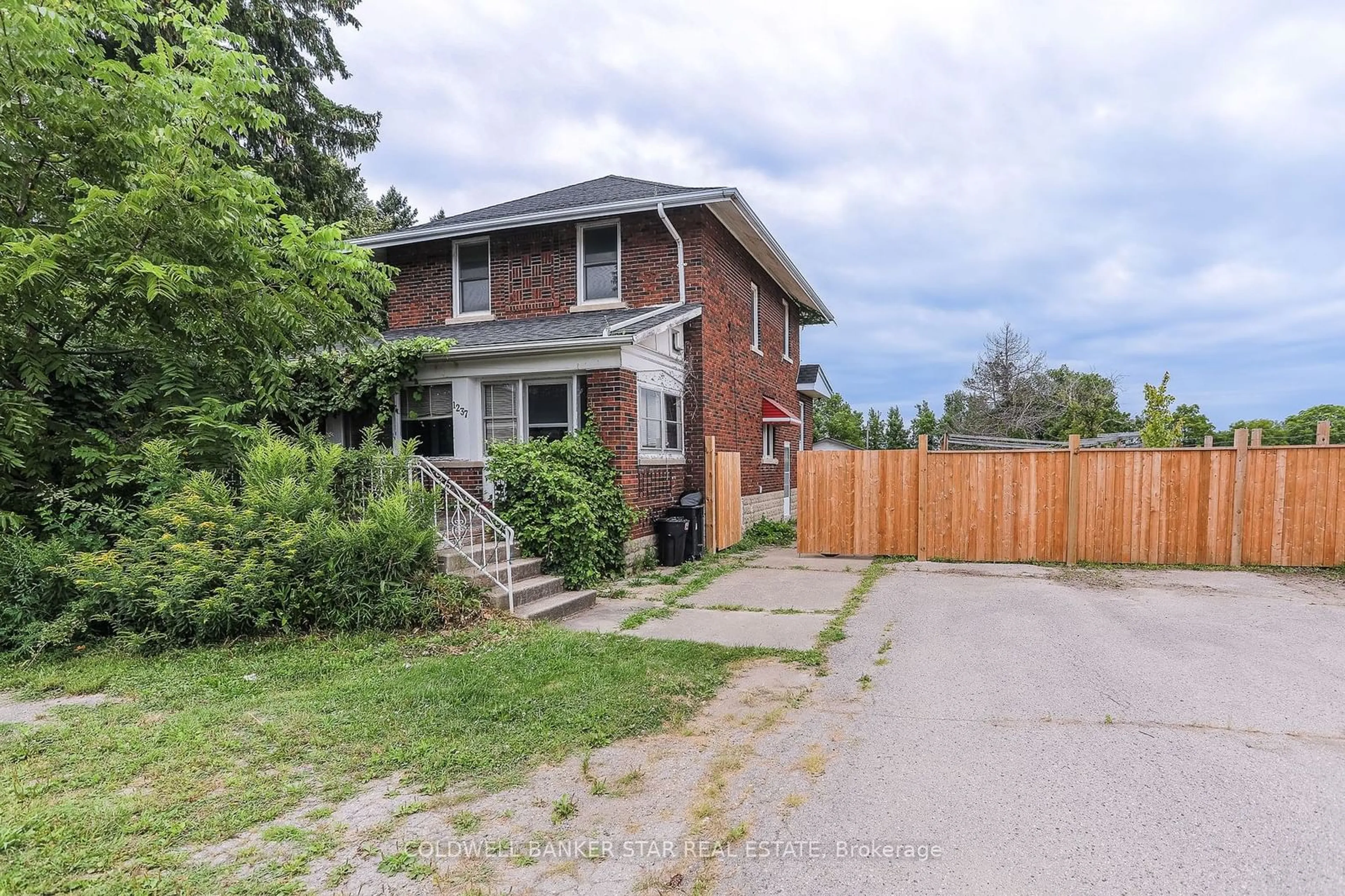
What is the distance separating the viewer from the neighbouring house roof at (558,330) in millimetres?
9305

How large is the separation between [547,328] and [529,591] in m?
4.86

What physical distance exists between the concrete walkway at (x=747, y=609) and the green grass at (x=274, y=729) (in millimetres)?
484

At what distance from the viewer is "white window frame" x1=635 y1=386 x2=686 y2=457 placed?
10.3 meters

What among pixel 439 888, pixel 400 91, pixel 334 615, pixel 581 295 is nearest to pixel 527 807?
pixel 439 888

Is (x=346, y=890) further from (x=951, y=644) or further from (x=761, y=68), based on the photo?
(x=761, y=68)

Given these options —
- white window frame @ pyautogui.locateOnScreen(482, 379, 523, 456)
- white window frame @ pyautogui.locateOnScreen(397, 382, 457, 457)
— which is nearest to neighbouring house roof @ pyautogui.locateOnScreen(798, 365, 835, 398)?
white window frame @ pyautogui.locateOnScreen(482, 379, 523, 456)

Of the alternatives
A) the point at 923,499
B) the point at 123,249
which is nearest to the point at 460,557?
the point at 123,249

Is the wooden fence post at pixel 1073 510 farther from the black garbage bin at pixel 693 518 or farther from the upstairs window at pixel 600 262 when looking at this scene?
the upstairs window at pixel 600 262

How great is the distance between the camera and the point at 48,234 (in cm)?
661

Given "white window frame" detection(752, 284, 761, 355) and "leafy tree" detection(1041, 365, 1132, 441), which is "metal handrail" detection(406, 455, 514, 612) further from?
"leafy tree" detection(1041, 365, 1132, 441)

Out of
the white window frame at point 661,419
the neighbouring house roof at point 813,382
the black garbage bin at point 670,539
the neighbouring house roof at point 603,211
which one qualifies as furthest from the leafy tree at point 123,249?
the neighbouring house roof at point 813,382

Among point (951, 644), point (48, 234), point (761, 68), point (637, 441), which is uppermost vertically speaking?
point (761, 68)

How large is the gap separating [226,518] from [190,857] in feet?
14.1

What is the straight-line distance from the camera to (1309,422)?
20.4 metres
